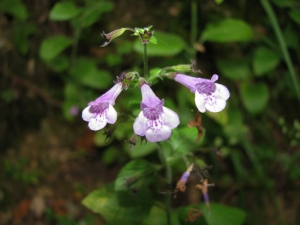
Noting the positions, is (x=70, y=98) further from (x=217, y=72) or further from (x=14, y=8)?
(x=217, y=72)

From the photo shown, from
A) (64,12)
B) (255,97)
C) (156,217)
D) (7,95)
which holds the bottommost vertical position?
(156,217)

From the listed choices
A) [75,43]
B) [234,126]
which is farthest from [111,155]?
[234,126]

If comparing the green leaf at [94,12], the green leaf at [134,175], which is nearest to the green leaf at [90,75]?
the green leaf at [94,12]

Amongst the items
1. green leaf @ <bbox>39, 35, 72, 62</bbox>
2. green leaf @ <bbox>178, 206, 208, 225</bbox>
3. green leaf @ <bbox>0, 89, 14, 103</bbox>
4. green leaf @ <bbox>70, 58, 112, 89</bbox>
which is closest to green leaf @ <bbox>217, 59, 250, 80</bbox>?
green leaf @ <bbox>70, 58, 112, 89</bbox>

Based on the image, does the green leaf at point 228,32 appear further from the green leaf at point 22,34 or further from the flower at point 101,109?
the green leaf at point 22,34

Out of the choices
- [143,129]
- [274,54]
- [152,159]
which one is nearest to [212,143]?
[152,159]

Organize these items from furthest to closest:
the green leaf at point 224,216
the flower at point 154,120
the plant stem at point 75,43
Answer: the plant stem at point 75,43 < the green leaf at point 224,216 < the flower at point 154,120

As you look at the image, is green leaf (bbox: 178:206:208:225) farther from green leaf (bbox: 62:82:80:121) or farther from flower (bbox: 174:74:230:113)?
green leaf (bbox: 62:82:80:121)

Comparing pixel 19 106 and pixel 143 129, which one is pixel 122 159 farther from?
pixel 143 129
